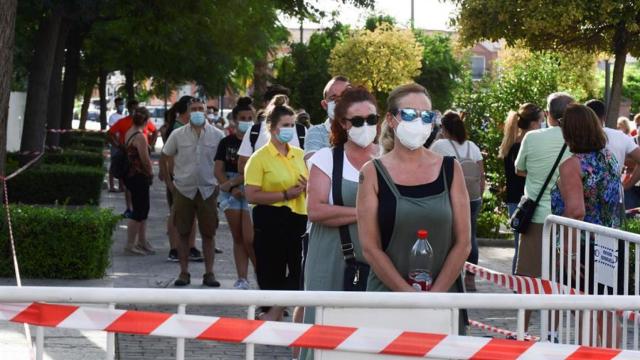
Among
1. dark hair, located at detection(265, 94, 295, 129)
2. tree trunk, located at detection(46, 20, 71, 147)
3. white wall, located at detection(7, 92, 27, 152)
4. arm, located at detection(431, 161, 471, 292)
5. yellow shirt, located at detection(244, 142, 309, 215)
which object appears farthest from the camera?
white wall, located at detection(7, 92, 27, 152)

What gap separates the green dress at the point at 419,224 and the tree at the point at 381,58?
5304 centimetres

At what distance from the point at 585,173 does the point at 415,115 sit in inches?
110

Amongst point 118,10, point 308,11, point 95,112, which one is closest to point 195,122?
point 118,10

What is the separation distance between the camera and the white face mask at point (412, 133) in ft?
18.8

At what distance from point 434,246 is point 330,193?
1312 millimetres

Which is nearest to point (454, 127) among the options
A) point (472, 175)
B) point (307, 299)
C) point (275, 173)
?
point (472, 175)

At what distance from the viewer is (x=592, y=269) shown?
7.48 metres

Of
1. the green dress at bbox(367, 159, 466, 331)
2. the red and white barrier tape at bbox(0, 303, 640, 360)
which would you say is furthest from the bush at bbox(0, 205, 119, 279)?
the red and white barrier tape at bbox(0, 303, 640, 360)

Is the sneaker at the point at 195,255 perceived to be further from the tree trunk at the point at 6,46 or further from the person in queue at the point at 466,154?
the person in queue at the point at 466,154

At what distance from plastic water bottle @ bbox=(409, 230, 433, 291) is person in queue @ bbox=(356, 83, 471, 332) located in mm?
31

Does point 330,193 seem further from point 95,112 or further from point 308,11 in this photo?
point 95,112

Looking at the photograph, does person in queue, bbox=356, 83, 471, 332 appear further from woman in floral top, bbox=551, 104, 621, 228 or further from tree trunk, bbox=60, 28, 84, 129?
tree trunk, bbox=60, 28, 84, 129

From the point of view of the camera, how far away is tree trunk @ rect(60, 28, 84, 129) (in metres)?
31.7

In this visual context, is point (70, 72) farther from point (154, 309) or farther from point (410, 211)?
point (410, 211)
